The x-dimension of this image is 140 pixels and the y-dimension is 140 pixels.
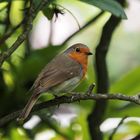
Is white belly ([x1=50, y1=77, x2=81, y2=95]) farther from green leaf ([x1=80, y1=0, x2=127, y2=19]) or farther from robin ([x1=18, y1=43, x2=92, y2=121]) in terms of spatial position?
green leaf ([x1=80, y1=0, x2=127, y2=19])

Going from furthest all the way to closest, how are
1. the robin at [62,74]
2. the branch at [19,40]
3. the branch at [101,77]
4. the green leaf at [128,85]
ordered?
the green leaf at [128,85], the robin at [62,74], the branch at [101,77], the branch at [19,40]

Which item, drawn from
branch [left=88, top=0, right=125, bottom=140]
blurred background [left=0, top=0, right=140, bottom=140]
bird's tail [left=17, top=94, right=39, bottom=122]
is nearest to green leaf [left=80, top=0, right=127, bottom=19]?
blurred background [left=0, top=0, right=140, bottom=140]

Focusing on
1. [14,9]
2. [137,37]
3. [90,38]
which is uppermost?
[14,9]

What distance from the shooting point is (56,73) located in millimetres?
2158

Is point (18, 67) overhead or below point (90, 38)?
overhead

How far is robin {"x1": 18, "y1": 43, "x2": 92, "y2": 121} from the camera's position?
6.55 feet

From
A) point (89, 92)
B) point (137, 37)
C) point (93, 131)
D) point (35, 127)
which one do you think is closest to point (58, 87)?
point (35, 127)

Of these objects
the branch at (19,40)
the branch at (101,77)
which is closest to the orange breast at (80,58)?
the branch at (101,77)

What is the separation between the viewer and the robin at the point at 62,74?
6.55ft

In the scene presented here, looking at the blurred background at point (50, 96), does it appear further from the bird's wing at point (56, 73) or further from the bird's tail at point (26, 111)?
the bird's tail at point (26, 111)

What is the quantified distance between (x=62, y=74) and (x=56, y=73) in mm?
64

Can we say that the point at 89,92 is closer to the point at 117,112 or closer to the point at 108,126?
the point at 117,112

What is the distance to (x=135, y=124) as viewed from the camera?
83.2 inches

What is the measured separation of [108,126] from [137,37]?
1328mm
